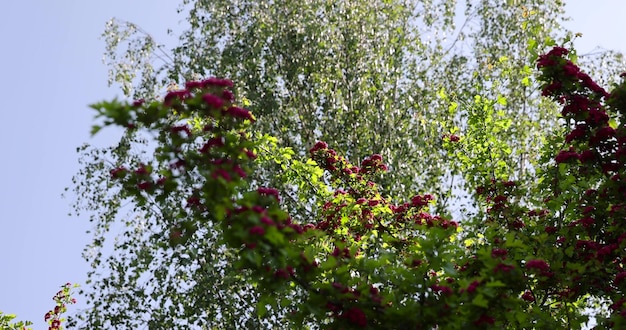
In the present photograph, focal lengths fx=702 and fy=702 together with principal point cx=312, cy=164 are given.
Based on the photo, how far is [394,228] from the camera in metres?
6.55

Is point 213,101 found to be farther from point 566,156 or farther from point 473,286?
point 566,156

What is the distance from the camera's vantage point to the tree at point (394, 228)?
353 centimetres

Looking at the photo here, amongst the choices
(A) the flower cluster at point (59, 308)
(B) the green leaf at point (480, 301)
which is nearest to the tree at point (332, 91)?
(A) the flower cluster at point (59, 308)

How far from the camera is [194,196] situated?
12.4 feet

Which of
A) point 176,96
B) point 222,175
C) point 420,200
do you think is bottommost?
point 222,175

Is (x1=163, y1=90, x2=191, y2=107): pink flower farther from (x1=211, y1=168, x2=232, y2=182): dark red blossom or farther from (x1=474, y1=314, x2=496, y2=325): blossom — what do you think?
(x1=474, y1=314, x2=496, y2=325): blossom

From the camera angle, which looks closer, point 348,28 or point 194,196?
point 194,196

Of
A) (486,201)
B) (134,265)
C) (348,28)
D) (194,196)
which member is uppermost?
(348,28)

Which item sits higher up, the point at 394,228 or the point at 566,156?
the point at 394,228

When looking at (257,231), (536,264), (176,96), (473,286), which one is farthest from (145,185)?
(536,264)

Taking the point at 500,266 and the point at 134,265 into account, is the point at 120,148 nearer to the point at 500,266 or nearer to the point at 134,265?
the point at 134,265

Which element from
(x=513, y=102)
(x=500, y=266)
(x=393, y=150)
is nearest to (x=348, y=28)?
(x=393, y=150)

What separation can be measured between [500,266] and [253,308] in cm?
610

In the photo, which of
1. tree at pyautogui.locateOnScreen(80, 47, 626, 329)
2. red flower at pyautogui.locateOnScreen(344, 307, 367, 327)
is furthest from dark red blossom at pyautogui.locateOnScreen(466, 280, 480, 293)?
red flower at pyautogui.locateOnScreen(344, 307, 367, 327)
